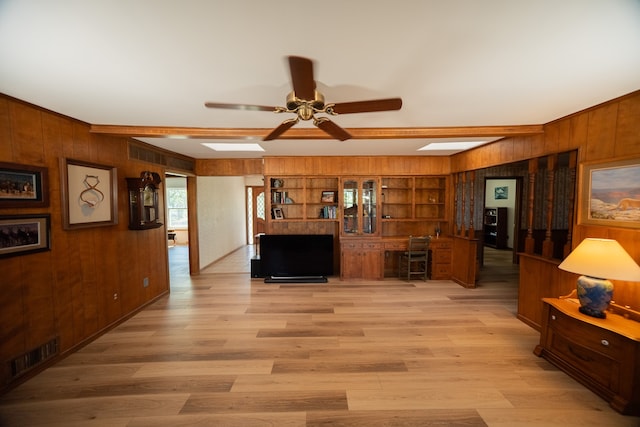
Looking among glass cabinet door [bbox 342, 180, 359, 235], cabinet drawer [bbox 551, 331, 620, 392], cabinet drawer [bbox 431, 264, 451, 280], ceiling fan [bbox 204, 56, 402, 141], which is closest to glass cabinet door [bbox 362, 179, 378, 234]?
glass cabinet door [bbox 342, 180, 359, 235]

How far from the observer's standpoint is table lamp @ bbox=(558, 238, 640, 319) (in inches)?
75.5

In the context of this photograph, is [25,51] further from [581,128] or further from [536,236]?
[536,236]

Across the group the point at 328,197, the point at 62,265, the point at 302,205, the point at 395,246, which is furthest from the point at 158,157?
the point at 395,246

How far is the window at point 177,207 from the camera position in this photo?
9102 mm

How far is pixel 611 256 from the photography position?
6.49 ft

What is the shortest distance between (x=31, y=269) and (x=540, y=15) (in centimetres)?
408

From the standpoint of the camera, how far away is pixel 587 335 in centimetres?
204

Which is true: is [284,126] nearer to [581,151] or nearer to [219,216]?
[581,151]

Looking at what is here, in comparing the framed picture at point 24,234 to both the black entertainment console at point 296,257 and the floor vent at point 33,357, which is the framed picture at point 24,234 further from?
the black entertainment console at point 296,257

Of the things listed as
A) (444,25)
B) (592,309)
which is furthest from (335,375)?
(444,25)

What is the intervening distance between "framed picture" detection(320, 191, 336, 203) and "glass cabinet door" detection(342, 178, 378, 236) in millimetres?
243

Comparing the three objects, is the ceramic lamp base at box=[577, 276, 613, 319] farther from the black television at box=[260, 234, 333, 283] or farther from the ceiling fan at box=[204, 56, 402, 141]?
the black television at box=[260, 234, 333, 283]

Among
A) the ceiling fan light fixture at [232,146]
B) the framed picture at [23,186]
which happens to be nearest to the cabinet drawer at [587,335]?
the ceiling fan light fixture at [232,146]

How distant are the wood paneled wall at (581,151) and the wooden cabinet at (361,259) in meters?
2.23
